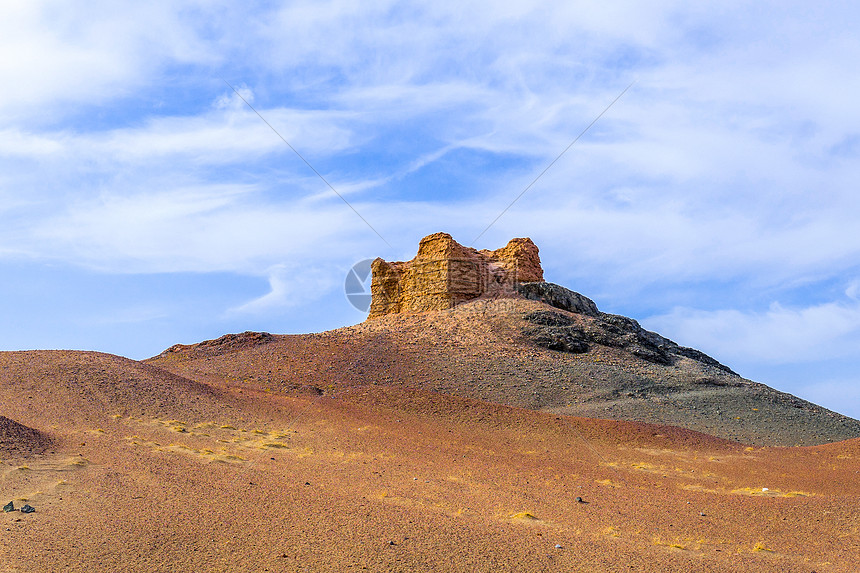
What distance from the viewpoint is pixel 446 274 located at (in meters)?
28.4

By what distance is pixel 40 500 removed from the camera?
26.4ft

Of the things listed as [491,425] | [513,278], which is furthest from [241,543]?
[513,278]

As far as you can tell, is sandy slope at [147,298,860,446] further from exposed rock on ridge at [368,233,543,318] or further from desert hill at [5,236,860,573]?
exposed rock on ridge at [368,233,543,318]

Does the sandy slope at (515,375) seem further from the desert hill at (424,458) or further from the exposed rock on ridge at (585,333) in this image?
the exposed rock on ridge at (585,333)

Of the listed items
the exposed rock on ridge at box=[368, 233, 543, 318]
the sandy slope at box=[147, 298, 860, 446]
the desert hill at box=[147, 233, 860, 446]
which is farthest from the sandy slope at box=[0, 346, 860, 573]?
the exposed rock on ridge at box=[368, 233, 543, 318]

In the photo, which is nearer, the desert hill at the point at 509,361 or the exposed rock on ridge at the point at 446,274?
the desert hill at the point at 509,361

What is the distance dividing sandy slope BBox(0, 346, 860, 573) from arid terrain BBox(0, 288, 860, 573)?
1.8 inches

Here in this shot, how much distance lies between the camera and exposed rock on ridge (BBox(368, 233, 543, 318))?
2839 cm

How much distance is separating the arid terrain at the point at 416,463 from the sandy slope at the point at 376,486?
1.8 inches

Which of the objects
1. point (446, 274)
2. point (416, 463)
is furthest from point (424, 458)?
point (446, 274)

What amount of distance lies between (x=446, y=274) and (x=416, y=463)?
17042mm

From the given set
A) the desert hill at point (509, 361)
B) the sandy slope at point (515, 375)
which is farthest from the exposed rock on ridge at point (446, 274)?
the sandy slope at point (515, 375)

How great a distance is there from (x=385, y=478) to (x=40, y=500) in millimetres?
4758

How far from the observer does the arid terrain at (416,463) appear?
23.7 ft
